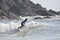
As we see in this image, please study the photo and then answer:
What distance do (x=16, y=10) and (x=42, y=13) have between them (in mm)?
27391

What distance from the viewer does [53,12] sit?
18788 cm

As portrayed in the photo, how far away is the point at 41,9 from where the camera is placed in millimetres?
187250

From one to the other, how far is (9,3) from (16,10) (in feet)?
38.2

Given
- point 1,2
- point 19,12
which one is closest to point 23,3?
point 19,12

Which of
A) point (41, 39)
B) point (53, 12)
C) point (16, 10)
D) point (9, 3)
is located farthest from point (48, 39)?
point (53, 12)

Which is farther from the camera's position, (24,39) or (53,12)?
(53,12)

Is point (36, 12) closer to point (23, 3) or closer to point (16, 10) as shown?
point (23, 3)

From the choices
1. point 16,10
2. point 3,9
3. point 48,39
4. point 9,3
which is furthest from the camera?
point 16,10

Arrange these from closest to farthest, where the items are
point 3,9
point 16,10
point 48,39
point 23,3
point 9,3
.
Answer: point 48,39
point 3,9
point 9,3
point 16,10
point 23,3

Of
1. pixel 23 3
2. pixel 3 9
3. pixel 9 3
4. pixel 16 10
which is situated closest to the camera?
pixel 3 9

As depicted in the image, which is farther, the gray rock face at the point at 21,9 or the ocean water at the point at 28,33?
the gray rock face at the point at 21,9

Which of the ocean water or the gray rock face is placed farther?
the gray rock face

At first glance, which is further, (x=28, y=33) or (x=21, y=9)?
(x=21, y=9)

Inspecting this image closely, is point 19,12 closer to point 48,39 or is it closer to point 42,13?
point 42,13
